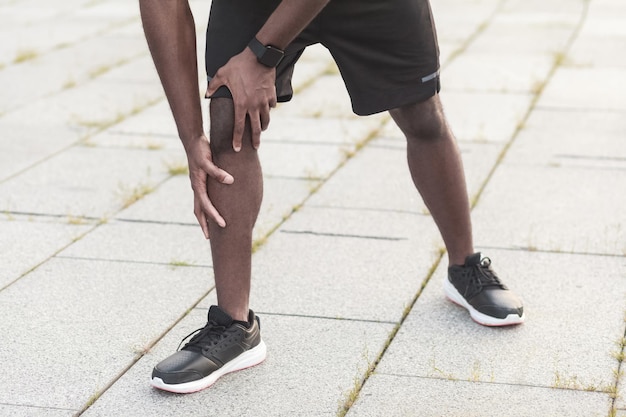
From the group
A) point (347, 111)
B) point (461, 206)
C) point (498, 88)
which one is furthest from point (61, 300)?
point (498, 88)

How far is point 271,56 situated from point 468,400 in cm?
107

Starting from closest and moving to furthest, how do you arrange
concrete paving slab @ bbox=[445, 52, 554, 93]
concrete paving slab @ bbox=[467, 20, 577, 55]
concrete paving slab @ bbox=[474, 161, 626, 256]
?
1. concrete paving slab @ bbox=[474, 161, 626, 256]
2. concrete paving slab @ bbox=[445, 52, 554, 93]
3. concrete paving slab @ bbox=[467, 20, 577, 55]

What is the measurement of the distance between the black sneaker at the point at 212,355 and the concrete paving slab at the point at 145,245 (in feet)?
2.55

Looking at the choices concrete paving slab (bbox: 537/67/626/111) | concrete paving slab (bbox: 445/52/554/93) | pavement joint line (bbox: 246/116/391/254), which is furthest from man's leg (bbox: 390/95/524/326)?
concrete paving slab (bbox: 445/52/554/93)

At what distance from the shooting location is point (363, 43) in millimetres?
3217

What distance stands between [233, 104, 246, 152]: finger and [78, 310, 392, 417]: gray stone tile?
2.23 ft

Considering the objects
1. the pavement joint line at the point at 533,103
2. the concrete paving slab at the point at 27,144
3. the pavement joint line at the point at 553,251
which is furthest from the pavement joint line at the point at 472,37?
the pavement joint line at the point at 553,251

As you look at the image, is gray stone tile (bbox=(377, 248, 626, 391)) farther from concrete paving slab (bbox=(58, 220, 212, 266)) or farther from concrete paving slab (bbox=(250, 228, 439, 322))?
concrete paving slab (bbox=(58, 220, 212, 266))

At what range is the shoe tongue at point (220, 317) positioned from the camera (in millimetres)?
3275

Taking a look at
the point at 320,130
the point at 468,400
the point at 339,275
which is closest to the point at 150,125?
the point at 320,130

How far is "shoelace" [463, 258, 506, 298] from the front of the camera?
3.63m

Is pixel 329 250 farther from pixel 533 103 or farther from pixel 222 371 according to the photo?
pixel 533 103

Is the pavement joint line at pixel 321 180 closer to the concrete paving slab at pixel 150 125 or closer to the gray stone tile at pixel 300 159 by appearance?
the gray stone tile at pixel 300 159

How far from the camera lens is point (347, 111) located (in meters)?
6.34
